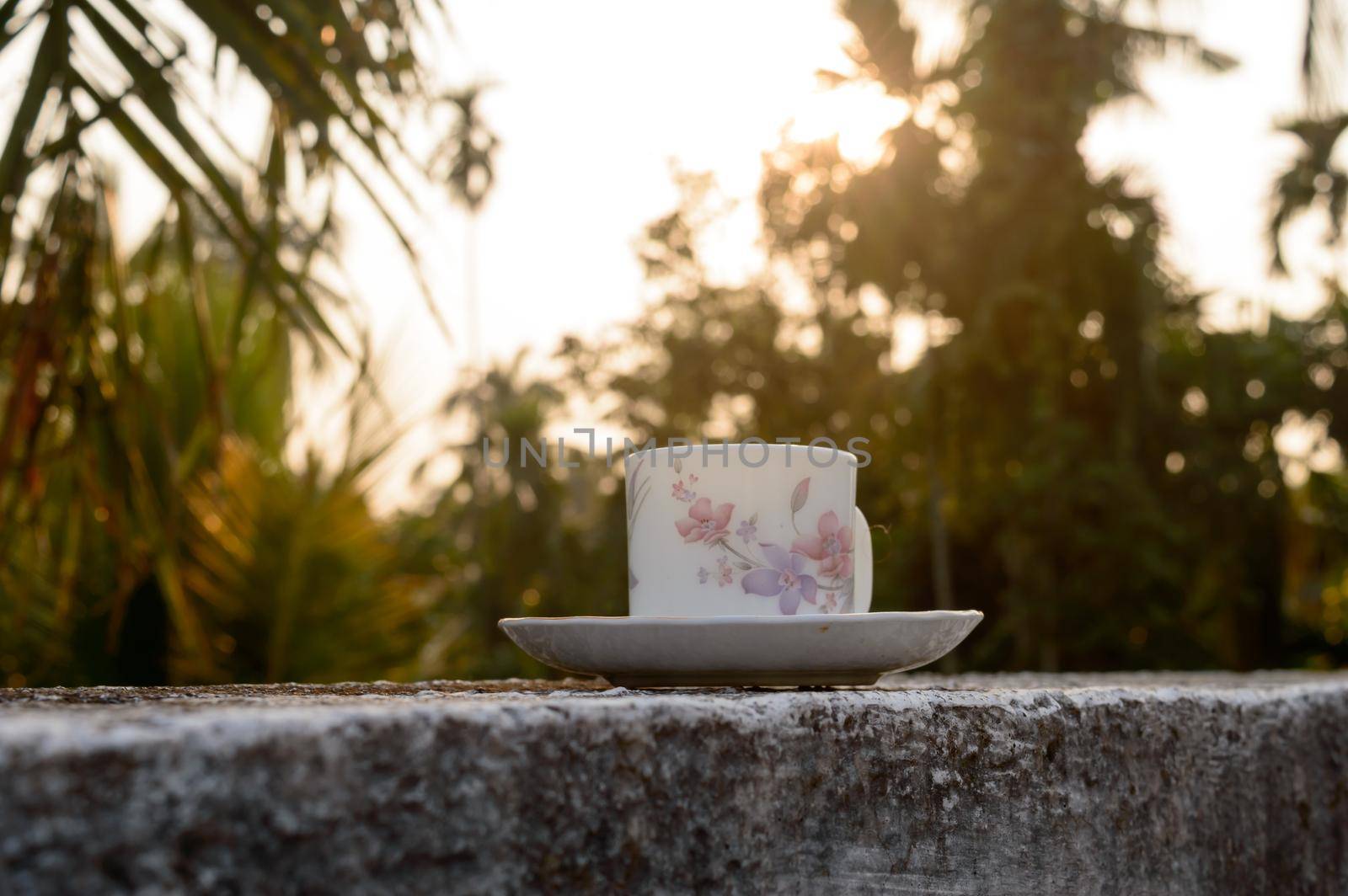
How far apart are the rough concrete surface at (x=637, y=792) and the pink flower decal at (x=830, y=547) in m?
0.11

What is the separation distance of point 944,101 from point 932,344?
117 inches

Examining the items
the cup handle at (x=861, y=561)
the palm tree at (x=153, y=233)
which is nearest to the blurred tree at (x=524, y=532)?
the palm tree at (x=153, y=233)

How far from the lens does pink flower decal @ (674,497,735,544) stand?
72 centimetres

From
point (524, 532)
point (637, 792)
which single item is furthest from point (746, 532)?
point (524, 532)

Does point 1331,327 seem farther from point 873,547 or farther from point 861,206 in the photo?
point 873,547

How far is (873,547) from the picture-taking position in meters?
0.84

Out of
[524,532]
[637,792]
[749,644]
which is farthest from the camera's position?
[524,532]

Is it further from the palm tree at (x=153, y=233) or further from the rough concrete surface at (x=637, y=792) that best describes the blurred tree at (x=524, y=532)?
the rough concrete surface at (x=637, y=792)

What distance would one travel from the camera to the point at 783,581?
0.72 m

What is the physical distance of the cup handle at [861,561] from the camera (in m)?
0.77

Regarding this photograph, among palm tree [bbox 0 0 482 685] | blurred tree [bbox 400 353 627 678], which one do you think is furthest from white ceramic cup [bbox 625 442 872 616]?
blurred tree [bbox 400 353 627 678]

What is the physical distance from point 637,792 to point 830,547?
299 mm

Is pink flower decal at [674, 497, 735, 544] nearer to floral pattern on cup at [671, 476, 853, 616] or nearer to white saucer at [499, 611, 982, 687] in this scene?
floral pattern on cup at [671, 476, 853, 616]

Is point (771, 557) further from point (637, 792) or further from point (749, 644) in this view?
point (637, 792)
